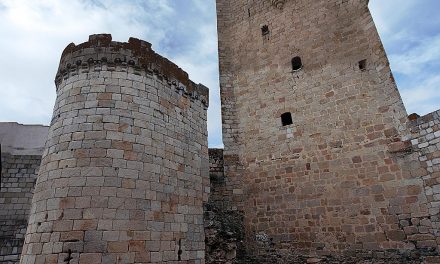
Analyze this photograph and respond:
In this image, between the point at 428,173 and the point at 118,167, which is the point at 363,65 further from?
the point at 118,167

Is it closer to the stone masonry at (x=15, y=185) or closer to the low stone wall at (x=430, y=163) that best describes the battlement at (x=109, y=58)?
the stone masonry at (x=15, y=185)

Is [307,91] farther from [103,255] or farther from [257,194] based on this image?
[103,255]

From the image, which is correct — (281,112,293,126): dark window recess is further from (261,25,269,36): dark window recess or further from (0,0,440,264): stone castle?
(261,25,269,36): dark window recess

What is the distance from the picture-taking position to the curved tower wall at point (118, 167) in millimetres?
4621

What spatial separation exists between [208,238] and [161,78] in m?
3.75

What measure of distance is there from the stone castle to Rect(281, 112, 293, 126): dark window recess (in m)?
0.07

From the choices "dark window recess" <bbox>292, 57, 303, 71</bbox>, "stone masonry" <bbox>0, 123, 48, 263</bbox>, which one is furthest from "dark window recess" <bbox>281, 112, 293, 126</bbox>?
"stone masonry" <bbox>0, 123, 48, 263</bbox>

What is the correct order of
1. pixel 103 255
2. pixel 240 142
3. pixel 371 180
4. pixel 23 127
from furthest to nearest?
1. pixel 23 127
2. pixel 240 142
3. pixel 371 180
4. pixel 103 255

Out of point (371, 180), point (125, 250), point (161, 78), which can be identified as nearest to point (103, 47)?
Answer: point (161, 78)

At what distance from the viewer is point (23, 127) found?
1067 centimetres

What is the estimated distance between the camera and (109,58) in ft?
19.4

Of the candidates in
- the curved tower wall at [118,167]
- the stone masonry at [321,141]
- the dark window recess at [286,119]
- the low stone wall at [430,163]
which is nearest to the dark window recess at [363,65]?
the stone masonry at [321,141]

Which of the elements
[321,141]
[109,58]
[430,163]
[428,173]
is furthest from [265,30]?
[428,173]

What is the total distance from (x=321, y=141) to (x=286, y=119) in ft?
4.52
